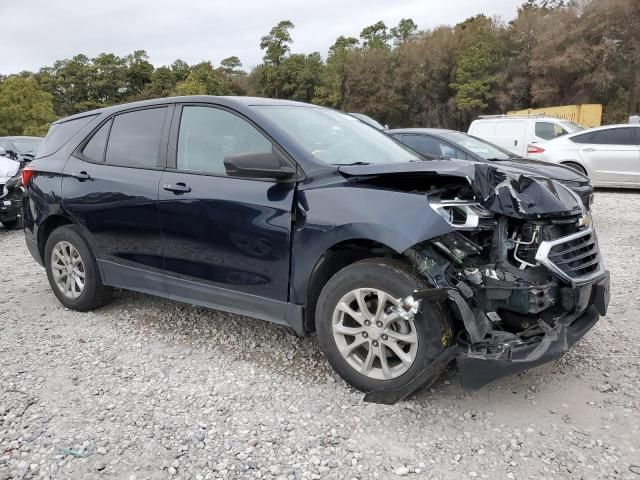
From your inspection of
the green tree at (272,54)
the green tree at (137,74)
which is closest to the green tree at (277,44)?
the green tree at (272,54)

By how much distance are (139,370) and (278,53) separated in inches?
2237

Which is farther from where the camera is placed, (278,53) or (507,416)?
(278,53)

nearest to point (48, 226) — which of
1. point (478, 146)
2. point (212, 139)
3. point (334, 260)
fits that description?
point (212, 139)

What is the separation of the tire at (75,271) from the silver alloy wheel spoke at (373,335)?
246cm

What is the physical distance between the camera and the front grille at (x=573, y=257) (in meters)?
2.75

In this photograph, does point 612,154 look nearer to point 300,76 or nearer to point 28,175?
point 28,175

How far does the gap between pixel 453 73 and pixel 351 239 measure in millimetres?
39988

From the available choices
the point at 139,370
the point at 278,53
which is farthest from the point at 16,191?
the point at 278,53

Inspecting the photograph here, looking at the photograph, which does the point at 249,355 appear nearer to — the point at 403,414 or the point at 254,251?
the point at 254,251

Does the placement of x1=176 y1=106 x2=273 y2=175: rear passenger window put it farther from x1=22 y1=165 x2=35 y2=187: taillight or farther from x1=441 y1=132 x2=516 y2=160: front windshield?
x1=441 y1=132 x2=516 y2=160: front windshield

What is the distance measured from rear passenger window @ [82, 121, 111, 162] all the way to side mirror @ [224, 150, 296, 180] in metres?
1.76

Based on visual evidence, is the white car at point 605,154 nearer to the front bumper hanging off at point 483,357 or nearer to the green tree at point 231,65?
the front bumper hanging off at point 483,357

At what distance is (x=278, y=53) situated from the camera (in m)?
56.1

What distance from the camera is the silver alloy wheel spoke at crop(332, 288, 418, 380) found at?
281 centimetres
